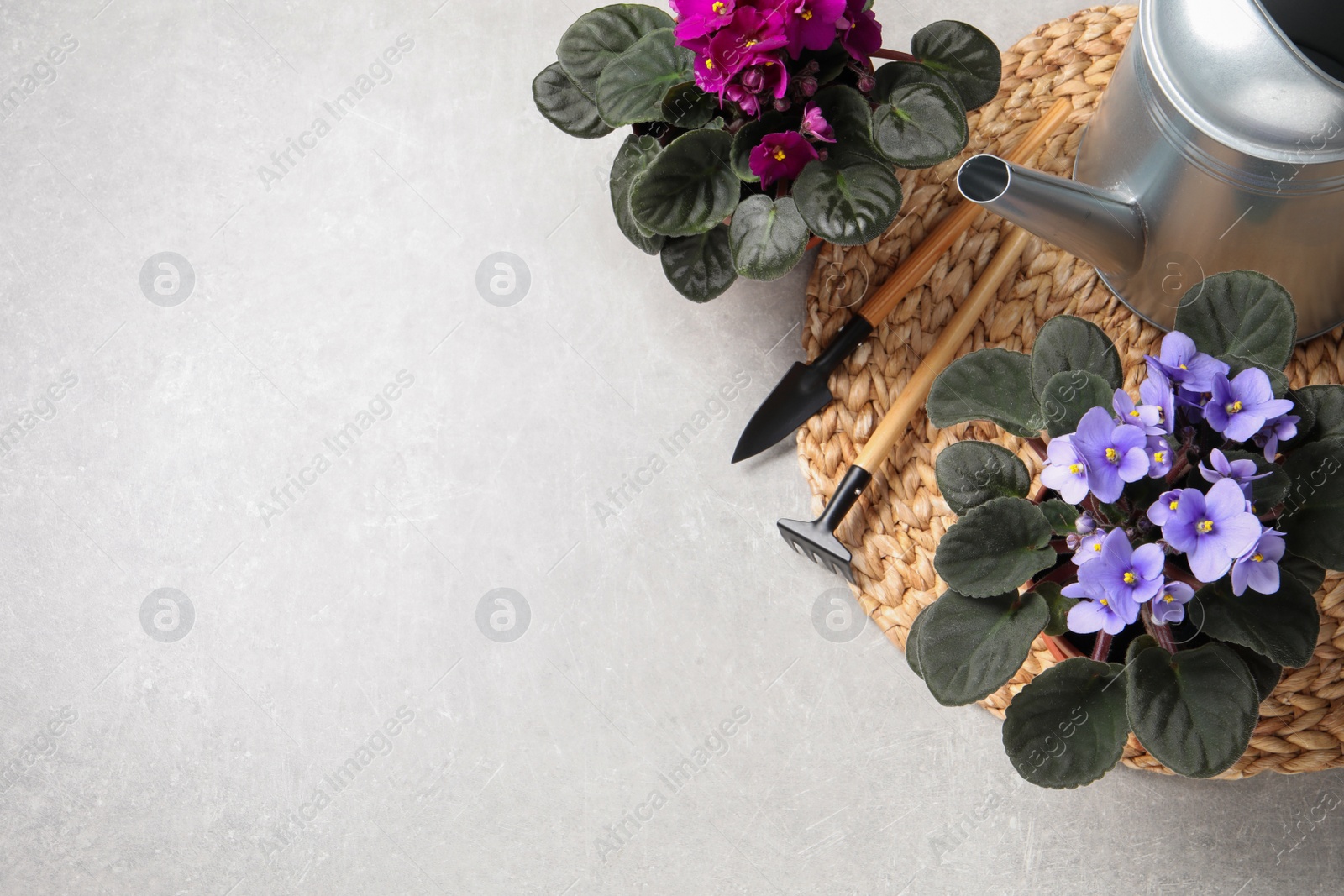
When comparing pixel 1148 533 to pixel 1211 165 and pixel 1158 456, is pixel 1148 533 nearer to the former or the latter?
pixel 1158 456

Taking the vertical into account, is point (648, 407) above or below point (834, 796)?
above

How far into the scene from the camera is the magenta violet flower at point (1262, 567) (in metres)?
0.45

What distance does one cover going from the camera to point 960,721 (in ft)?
2.69

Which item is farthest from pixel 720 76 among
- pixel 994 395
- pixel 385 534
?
pixel 385 534

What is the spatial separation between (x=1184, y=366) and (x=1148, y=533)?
81 millimetres

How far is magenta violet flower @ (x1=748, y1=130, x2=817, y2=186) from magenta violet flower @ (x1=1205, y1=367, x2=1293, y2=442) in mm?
279

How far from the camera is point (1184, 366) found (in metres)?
0.48

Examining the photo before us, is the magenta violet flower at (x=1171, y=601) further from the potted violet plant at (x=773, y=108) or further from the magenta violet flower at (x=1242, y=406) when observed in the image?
the potted violet plant at (x=773, y=108)

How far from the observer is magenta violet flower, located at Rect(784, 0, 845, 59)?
0.60 meters

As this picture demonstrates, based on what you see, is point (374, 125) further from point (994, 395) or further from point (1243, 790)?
point (1243, 790)

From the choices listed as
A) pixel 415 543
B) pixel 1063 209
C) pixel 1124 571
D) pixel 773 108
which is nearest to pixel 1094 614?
pixel 1124 571

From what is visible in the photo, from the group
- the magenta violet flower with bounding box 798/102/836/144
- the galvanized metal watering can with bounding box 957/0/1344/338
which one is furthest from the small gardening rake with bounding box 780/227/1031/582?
the magenta violet flower with bounding box 798/102/836/144

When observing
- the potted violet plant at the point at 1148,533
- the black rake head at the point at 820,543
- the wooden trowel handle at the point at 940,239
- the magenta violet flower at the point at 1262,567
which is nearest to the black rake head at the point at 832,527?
the black rake head at the point at 820,543

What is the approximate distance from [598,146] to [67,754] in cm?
71
